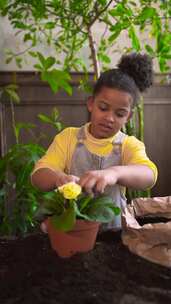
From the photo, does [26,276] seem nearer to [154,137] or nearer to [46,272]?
[46,272]

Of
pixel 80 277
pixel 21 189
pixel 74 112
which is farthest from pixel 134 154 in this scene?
pixel 74 112

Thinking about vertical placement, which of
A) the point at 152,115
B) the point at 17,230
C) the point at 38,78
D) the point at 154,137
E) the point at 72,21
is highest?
the point at 72,21

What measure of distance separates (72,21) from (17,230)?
3.48 feet

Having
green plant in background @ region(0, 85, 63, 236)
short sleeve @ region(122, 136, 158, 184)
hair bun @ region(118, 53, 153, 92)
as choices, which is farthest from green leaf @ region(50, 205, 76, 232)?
green plant in background @ region(0, 85, 63, 236)

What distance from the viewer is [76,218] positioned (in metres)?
0.79

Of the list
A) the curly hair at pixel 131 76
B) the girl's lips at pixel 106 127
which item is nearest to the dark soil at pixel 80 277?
the girl's lips at pixel 106 127

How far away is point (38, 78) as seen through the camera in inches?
96.9

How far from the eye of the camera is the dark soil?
0.66 metres

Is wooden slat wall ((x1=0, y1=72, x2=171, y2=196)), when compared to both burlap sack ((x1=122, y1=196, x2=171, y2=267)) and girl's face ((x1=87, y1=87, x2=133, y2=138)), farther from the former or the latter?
burlap sack ((x1=122, y1=196, x2=171, y2=267))

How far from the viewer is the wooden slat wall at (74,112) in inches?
97.0

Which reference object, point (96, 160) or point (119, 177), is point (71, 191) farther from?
point (96, 160)

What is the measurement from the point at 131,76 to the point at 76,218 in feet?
1.90

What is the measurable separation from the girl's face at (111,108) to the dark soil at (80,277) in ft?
1.22

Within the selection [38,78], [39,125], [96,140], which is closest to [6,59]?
[38,78]
